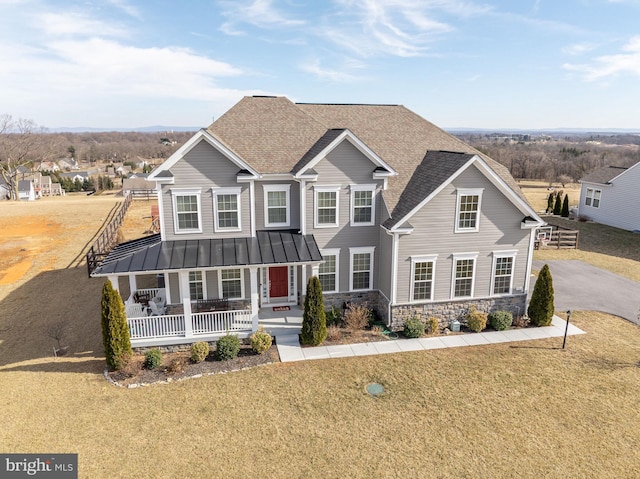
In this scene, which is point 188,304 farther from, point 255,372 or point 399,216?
point 399,216

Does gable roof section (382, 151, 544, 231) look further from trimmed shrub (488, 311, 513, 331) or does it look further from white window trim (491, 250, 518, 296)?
trimmed shrub (488, 311, 513, 331)

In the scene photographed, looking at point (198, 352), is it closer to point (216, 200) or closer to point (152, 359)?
point (152, 359)

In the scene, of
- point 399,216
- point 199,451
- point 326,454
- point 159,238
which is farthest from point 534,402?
point 159,238

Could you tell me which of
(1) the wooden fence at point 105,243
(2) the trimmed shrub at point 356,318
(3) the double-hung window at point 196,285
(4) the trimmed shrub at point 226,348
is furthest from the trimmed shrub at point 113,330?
(1) the wooden fence at point 105,243

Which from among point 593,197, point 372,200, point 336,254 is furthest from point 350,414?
point 593,197

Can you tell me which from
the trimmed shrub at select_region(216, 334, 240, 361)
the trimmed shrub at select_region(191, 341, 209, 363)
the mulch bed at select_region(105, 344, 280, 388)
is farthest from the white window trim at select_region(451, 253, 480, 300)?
the trimmed shrub at select_region(191, 341, 209, 363)

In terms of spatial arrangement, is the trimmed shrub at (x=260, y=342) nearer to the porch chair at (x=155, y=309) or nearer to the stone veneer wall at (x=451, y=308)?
the porch chair at (x=155, y=309)
